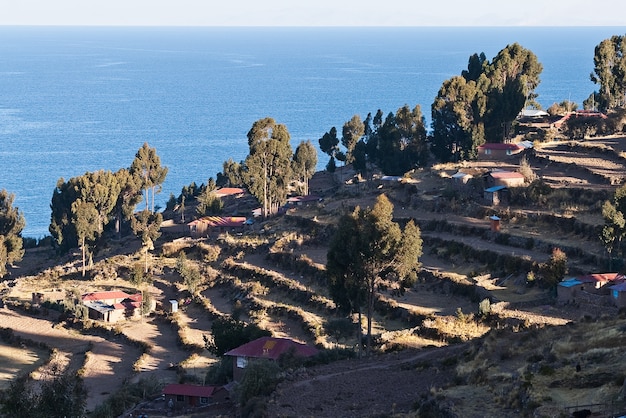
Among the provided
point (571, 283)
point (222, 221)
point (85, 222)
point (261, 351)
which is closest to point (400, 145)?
point (222, 221)

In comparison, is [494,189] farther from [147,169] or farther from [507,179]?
[147,169]

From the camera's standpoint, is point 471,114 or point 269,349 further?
point 471,114

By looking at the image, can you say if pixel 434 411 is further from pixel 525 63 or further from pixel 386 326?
pixel 525 63

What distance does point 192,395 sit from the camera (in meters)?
29.3

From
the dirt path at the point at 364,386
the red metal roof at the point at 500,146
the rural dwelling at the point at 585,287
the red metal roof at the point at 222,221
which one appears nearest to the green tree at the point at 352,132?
the red metal roof at the point at 222,221

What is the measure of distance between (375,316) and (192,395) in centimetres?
1099

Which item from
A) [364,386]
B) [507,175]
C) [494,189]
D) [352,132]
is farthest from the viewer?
[352,132]

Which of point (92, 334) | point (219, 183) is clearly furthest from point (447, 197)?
point (219, 183)

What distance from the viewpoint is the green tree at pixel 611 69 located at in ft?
217

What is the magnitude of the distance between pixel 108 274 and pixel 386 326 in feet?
68.1

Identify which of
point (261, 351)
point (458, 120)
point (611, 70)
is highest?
point (611, 70)

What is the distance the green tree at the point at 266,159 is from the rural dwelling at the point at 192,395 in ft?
Answer: 101

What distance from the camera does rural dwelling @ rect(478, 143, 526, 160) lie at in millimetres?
56062

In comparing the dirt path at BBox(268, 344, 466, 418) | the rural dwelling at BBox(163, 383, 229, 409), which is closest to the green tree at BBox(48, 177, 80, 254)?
the rural dwelling at BBox(163, 383, 229, 409)
